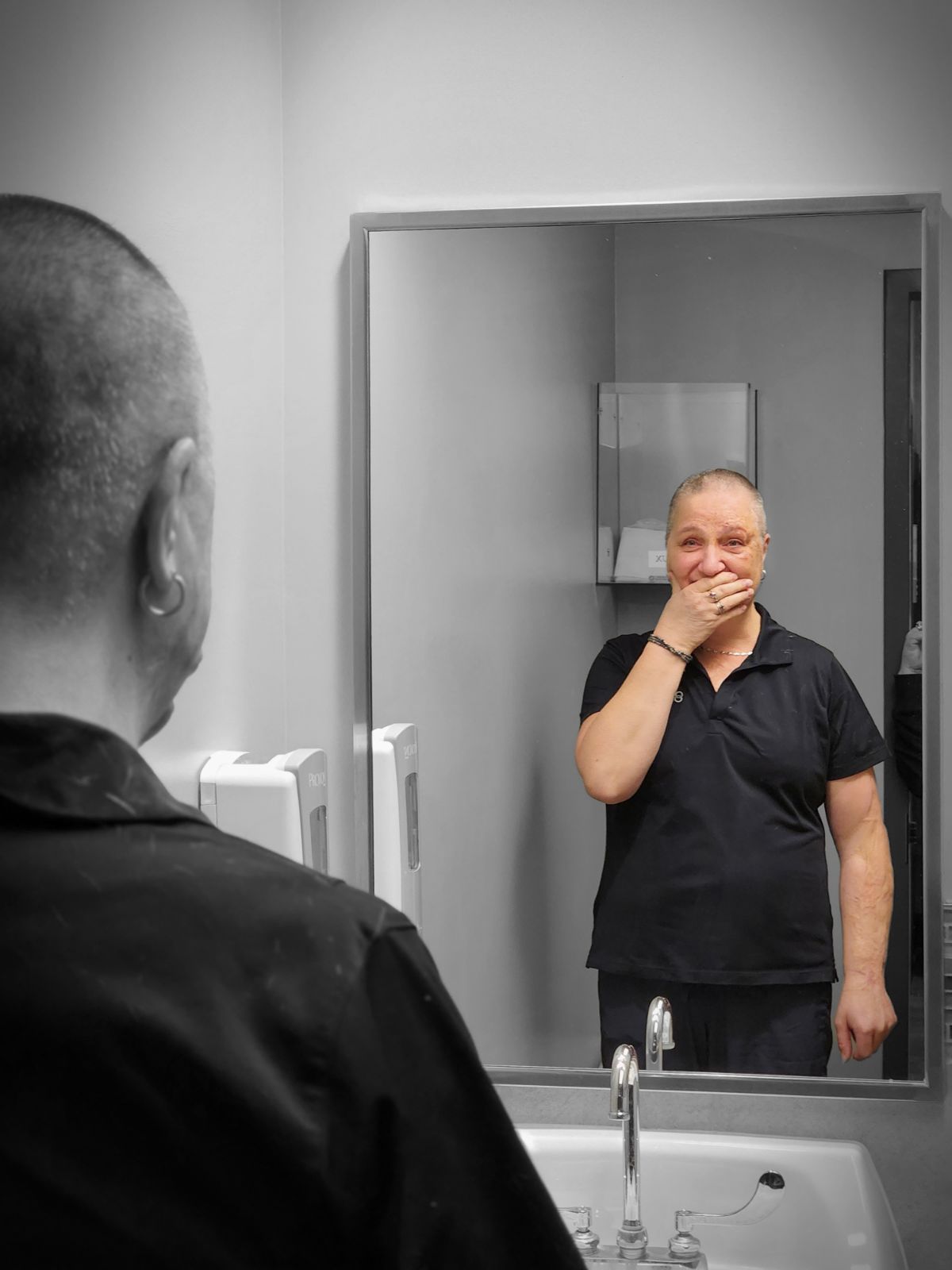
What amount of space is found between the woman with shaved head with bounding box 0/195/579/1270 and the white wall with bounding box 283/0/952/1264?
107 cm

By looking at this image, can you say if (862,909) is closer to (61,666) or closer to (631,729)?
(631,729)

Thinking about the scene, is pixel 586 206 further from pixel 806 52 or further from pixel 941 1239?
pixel 941 1239

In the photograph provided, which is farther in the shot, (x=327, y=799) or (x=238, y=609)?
(x=327, y=799)

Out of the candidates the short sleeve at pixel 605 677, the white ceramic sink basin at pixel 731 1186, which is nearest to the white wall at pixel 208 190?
the short sleeve at pixel 605 677

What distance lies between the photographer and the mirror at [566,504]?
4.78 feet

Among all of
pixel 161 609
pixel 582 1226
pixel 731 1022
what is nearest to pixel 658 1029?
pixel 731 1022

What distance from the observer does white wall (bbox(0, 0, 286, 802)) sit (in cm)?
103

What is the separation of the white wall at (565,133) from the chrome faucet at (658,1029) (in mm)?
126

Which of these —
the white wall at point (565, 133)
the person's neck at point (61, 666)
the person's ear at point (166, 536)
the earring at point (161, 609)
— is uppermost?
the white wall at point (565, 133)

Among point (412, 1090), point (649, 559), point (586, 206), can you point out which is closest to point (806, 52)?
point (586, 206)

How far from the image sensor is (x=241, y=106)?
57.7 inches

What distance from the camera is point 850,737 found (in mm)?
1467

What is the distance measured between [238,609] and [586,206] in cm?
64

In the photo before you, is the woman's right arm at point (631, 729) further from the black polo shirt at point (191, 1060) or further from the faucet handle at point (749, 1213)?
the black polo shirt at point (191, 1060)
